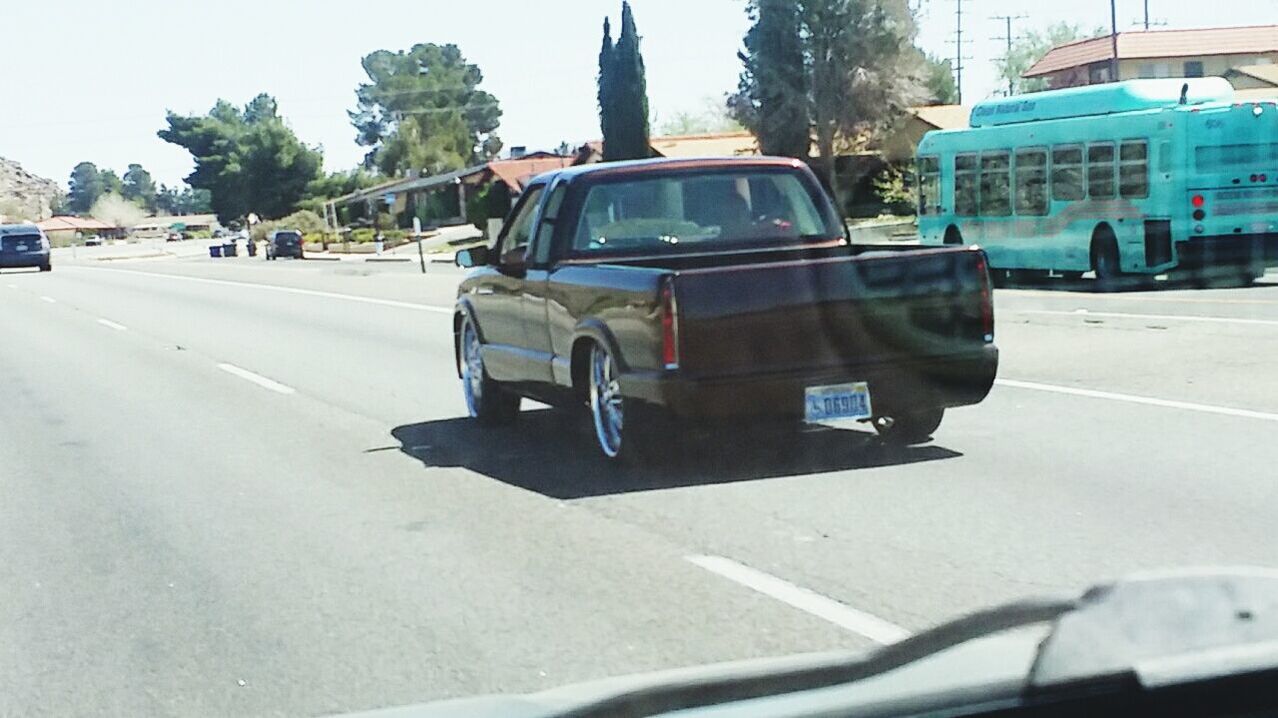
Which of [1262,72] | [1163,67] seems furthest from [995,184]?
[1163,67]

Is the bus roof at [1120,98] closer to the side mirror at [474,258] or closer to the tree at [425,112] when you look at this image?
the side mirror at [474,258]

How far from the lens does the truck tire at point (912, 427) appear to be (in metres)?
10.7

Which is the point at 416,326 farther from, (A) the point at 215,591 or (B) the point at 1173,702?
(B) the point at 1173,702

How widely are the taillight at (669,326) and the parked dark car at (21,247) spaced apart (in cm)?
6140

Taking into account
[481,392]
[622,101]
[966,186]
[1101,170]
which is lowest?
[481,392]

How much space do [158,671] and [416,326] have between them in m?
17.9

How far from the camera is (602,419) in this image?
1020 cm

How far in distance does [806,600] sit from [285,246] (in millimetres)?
77618

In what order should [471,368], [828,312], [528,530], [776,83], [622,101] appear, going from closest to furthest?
1. [528,530]
2. [828,312]
3. [471,368]
4. [622,101]
5. [776,83]

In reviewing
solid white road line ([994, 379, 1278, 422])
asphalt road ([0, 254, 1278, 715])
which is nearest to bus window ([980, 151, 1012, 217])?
asphalt road ([0, 254, 1278, 715])

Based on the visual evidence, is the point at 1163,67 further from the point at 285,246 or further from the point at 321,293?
the point at 321,293

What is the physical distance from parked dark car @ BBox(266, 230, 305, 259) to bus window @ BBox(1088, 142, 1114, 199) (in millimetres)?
58915

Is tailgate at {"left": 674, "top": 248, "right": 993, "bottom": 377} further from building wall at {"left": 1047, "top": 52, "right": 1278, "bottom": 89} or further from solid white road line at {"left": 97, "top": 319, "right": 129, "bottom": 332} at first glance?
building wall at {"left": 1047, "top": 52, "right": 1278, "bottom": 89}

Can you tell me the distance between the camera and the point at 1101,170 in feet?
86.2
